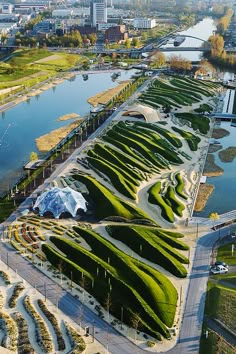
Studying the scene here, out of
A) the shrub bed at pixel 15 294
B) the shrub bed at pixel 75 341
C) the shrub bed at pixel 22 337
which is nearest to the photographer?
the shrub bed at pixel 22 337

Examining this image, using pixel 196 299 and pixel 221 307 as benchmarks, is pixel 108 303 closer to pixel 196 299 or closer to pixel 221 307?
pixel 196 299

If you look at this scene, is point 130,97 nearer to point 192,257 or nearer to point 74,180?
point 74,180

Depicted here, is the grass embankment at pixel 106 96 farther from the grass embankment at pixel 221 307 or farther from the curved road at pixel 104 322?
the grass embankment at pixel 221 307

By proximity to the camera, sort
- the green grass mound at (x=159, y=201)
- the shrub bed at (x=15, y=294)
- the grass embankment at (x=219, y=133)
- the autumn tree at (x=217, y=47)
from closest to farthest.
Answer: the shrub bed at (x=15, y=294) → the green grass mound at (x=159, y=201) → the grass embankment at (x=219, y=133) → the autumn tree at (x=217, y=47)

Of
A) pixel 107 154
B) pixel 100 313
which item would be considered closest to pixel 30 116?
pixel 107 154

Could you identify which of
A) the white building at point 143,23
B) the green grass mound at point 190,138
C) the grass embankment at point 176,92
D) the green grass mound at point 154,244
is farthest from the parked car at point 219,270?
the white building at point 143,23

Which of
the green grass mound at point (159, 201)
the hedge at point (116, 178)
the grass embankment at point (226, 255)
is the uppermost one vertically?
the hedge at point (116, 178)
